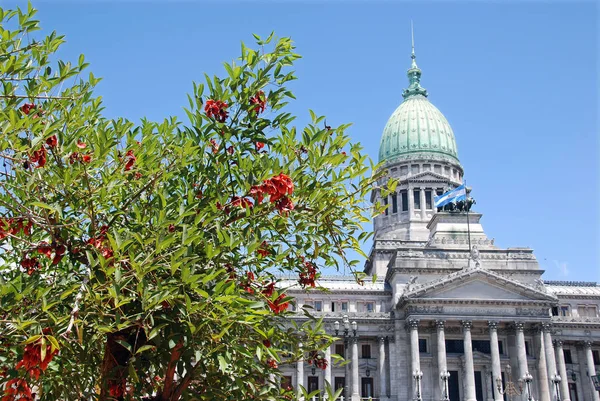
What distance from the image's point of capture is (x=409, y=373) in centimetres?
7381

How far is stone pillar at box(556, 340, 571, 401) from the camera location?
7438 centimetres

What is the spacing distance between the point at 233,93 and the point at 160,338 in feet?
15.7

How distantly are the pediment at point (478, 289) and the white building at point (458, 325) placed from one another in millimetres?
113

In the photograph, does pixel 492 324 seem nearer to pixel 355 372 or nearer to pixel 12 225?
pixel 355 372

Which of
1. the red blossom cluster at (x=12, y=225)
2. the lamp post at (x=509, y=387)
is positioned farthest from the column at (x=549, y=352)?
the red blossom cluster at (x=12, y=225)

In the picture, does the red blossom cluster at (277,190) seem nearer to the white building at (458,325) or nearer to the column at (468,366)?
the white building at (458,325)

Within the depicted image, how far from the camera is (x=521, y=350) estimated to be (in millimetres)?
71375

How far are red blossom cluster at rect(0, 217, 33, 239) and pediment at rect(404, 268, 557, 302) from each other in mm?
64302

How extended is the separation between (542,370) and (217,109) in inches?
2745

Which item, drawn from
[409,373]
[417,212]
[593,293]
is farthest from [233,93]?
[417,212]

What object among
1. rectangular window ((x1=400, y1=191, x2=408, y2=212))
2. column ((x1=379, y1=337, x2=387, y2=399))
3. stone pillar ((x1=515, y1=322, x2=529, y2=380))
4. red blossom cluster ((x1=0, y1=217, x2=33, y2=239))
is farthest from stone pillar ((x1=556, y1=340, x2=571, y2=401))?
red blossom cluster ((x1=0, y1=217, x2=33, y2=239))

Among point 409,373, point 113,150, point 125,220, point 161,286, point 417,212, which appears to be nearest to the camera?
point 161,286

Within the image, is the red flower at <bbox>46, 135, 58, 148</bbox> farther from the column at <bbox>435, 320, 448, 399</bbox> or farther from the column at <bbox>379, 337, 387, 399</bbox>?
the column at <bbox>379, 337, 387, 399</bbox>

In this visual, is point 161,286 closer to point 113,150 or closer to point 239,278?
point 239,278
